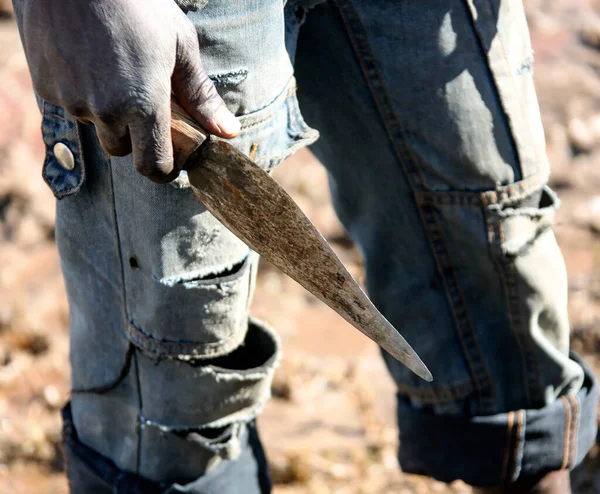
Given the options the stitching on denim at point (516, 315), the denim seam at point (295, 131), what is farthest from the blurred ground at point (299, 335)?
the denim seam at point (295, 131)

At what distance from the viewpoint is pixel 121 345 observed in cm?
144

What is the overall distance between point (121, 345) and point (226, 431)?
24 cm

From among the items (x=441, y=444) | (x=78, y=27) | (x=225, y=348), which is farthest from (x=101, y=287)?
(x=441, y=444)

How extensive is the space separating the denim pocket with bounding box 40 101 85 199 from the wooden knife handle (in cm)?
22

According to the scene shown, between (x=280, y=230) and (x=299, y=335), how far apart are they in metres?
1.92

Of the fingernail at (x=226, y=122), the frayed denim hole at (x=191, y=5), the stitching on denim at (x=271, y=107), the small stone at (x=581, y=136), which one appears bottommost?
the small stone at (x=581, y=136)

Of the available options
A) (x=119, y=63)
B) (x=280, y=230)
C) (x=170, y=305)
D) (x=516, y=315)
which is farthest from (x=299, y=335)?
(x=119, y=63)

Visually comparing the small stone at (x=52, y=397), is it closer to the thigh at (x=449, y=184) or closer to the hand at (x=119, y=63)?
the thigh at (x=449, y=184)

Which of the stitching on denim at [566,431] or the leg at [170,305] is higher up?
the leg at [170,305]

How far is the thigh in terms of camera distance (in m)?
1.45

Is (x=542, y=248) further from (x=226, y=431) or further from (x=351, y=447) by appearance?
(x=351, y=447)

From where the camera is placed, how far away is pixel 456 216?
5.03 feet

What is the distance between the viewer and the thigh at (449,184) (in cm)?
145

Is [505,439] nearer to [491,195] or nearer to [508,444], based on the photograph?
[508,444]
